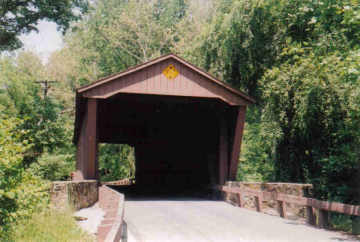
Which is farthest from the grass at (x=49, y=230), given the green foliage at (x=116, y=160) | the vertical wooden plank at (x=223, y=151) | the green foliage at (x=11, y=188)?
the green foliage at (x=116, y=160)

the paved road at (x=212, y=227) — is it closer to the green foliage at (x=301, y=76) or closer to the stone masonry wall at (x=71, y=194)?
the stone masonry wall at (x=71, y=194)

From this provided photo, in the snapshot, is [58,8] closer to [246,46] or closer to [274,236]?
[246,46]

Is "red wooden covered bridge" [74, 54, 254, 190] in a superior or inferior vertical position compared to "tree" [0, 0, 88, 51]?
inferior

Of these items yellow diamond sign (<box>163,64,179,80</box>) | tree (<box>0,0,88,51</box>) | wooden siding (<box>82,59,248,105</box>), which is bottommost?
wooden siding (<box>82,59,248,105</box>)

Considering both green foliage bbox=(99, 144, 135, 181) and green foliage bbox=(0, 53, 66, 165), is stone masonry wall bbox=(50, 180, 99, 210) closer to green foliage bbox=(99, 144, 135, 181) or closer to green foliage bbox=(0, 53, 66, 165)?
green foliage bbox=(0, 53, 66, 165)

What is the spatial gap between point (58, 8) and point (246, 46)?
9.57 meters

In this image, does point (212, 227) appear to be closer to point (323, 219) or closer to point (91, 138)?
point (323, 219)

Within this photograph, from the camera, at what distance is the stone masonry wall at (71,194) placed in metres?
10.8

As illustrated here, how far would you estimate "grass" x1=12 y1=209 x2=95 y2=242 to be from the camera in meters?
7.07

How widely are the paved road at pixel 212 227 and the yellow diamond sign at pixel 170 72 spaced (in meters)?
4.63

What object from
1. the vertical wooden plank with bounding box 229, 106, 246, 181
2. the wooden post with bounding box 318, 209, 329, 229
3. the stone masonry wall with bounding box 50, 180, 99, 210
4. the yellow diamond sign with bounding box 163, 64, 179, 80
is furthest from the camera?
the vertical wooden plank with bounding box 229, 106, 246, 181

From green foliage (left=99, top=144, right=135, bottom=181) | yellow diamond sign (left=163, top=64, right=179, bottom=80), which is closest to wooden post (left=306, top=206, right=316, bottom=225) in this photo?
yellow diamond sign (left=163, top=64, right=179, bottom=80)

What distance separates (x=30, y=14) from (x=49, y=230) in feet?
51.4

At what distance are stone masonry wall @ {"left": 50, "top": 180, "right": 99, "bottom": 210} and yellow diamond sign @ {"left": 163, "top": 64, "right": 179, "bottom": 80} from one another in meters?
4.28
